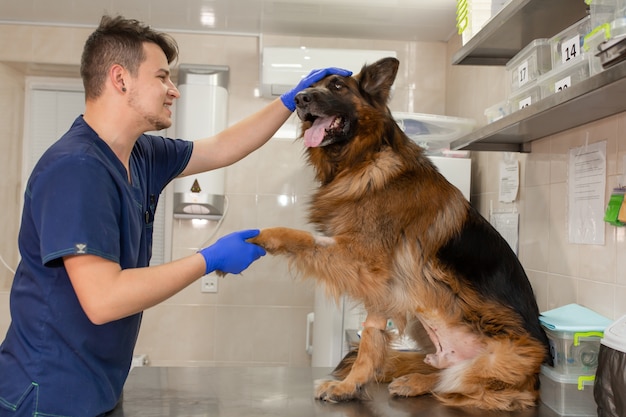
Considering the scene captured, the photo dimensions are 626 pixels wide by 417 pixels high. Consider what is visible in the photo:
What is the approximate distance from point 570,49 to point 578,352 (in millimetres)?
903

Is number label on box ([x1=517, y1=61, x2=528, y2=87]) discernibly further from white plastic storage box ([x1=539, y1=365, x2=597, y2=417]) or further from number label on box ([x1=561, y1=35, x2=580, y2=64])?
white plastic storage box ([x1=539, y1=365, x2=597, y2=417])

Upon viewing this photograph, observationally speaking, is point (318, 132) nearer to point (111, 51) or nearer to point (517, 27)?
point (111, 51)

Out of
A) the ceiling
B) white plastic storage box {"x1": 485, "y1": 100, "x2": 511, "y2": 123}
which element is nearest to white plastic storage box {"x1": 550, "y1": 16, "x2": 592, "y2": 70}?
white plastic storage box {"x1": 485, "y1": 100, "x2": 511, "y2": 123}

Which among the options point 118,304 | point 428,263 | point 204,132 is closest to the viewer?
point 118,304

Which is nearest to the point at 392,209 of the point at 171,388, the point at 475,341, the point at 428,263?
the point at 428,263

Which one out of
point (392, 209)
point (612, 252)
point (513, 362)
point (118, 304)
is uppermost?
point (392, 209)

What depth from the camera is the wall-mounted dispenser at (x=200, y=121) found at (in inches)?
156

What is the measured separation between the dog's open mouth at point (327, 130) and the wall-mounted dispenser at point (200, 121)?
2.05m

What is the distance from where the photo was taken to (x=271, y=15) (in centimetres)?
381

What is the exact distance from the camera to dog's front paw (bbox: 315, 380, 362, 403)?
5.91 ft

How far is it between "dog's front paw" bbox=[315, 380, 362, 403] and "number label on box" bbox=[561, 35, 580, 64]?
1195 mm

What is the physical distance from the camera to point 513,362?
1.73 m

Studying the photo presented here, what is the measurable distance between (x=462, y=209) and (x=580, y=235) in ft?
1.64

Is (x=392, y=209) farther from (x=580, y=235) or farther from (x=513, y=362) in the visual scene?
(x=580, y=235)
